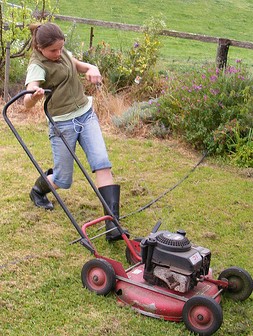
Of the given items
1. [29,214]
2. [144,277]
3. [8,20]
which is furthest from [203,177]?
[8,20]

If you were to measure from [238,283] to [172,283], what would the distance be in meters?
0.50

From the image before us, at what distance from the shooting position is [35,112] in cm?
827

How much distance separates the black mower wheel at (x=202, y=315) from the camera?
339 cm

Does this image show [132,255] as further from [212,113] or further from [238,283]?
[212,113]

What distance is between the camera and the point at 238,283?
3.84 metres

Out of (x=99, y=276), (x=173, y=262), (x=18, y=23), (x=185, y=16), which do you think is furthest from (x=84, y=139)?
(x=185, y=16)

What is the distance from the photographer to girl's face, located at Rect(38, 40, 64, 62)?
4.45 metres

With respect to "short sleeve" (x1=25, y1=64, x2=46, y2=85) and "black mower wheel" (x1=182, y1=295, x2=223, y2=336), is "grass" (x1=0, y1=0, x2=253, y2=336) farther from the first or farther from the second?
"short sleeve" (x1=25, y1=64, x2=46, y2=85)

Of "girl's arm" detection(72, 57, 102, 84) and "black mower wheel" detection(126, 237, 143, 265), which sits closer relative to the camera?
"black mower wheel" detection(126, 237, 143, 265)

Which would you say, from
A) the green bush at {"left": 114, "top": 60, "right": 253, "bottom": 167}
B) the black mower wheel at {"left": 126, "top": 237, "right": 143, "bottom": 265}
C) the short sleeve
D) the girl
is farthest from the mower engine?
the green bush at {"left": 114, "top": 60, "right": 253, "bottom": 167}

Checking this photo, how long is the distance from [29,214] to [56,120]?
87cm

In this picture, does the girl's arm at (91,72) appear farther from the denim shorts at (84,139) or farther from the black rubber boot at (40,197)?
the black rubber boot at (40,197)

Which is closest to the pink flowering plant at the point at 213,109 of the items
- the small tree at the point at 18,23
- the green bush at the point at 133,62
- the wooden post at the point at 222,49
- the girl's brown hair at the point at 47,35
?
the wooden post at the point at 222,49

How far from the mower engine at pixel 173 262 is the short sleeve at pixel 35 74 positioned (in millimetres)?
1580
